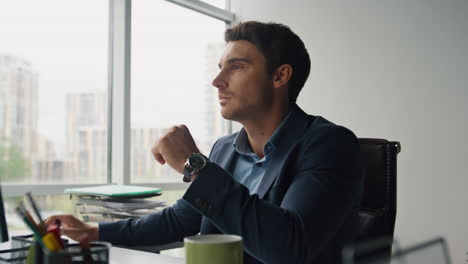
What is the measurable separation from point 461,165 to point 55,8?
2.33 metres

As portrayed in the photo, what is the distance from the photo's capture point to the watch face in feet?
3.26

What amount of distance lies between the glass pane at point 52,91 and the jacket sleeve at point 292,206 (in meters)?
1.49

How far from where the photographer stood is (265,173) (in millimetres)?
1273

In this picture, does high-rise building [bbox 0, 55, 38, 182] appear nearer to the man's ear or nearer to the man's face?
the man's face

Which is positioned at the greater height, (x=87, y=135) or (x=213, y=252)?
(x=87, y=135)

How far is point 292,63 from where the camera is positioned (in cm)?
152

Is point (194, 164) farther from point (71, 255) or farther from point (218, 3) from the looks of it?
point (218, 3)

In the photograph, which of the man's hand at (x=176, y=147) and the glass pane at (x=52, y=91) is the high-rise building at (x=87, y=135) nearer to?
the glass pane at (x=52, y=91)

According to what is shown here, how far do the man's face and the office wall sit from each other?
1639 mm

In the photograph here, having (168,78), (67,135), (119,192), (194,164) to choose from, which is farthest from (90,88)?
(194,164)

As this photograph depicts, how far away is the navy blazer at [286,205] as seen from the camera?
963mm

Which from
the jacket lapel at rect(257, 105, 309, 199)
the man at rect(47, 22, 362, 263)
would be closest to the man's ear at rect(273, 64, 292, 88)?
the man at rect(47, 22, 362, 263)

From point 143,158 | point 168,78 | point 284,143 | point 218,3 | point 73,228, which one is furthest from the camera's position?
point 218,3

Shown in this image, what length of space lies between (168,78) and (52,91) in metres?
0.88
